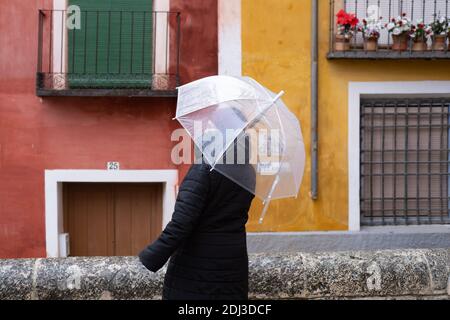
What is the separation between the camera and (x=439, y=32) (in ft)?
24.1

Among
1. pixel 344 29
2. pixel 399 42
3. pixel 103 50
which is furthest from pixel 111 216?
pixel 399 42

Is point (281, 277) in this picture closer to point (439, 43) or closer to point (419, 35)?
point (419, 35)

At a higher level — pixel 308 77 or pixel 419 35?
Result: pixel 419 35

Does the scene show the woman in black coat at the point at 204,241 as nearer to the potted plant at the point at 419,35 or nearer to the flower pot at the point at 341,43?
the flower pot at the point at 341,43

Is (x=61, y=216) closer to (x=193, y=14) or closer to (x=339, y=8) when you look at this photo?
(x=193, y=14)

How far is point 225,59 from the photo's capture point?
733 centimetres

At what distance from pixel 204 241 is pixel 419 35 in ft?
16.3

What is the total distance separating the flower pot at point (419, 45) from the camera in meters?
7.34

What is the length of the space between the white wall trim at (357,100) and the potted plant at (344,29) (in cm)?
46

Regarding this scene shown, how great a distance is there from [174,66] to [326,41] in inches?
68.9

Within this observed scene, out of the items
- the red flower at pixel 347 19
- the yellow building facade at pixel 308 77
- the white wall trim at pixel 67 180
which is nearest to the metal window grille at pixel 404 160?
the yellow building facade at pixel 308 77
